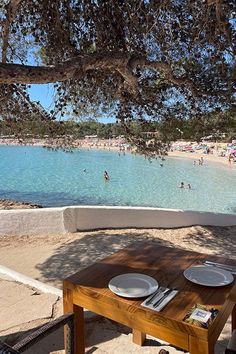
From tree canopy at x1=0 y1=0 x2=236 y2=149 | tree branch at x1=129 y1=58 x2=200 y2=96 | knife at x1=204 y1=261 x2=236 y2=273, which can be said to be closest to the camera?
knife at x1=204 y1=261 x2=236 y2=273

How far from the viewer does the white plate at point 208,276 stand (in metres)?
1.49

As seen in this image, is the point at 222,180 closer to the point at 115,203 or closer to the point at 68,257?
the point at 115,203

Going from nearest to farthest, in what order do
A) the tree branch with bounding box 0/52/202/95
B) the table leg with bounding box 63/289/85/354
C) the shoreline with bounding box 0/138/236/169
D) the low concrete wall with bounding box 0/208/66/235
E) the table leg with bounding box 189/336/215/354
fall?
the table leg with bounding box 189/336/215/354 → the table leg with bounding box 63/289/85/354 → the tree branch with bounding box 0/52/202/95 → the low concrete wall with bounding box 0/208/66/235 → the shoreline with bounding box 0/138/236/169

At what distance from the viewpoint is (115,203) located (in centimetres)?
1261

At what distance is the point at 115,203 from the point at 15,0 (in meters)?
9.98

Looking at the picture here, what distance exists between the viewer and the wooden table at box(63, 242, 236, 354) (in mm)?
1201

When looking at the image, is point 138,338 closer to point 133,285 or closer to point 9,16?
point 133,285

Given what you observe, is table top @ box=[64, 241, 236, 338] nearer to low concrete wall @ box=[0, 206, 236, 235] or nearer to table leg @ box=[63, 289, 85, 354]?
table leg @ box=[63, 289, 85, 354]

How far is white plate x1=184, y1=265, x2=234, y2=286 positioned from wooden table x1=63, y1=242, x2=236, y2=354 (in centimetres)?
3

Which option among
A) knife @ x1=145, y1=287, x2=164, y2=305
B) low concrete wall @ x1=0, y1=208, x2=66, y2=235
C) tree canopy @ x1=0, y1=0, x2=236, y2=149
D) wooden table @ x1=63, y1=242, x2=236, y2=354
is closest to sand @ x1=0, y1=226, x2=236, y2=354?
low concrete wall @ x1=0, y1=208, x2=66, y2=235

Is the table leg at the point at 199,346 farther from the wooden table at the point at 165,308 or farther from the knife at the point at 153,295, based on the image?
the knife at the point at 153,295

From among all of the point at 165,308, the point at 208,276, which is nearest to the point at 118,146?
the point at 208,276

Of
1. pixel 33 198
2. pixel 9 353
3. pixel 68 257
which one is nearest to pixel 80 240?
pixel 68 257

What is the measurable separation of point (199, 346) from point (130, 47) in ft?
12.0
